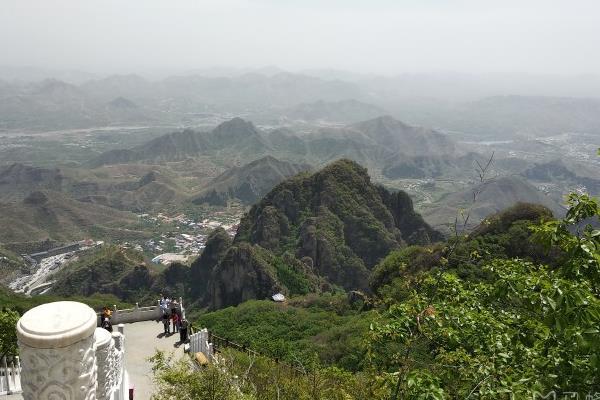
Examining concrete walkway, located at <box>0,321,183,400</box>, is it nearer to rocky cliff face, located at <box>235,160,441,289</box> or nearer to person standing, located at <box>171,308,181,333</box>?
person standing, located at <box>171,308,181,333</box>

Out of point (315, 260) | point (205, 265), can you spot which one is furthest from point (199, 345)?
point (205, 265)

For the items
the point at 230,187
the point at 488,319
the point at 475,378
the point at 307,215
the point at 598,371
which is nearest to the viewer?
the point at 598,371

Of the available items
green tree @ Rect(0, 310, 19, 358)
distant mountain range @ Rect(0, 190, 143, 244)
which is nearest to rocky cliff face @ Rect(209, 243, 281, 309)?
→ green tree @ Rect(0, 310, 19, 358)

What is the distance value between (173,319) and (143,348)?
1.98m

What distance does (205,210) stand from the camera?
174375mm

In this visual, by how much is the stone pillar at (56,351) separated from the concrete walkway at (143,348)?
10.1 meters

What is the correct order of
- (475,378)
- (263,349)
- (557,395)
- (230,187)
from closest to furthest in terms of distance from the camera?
(557,395) < (475,378) < (263,349) < (230,187)

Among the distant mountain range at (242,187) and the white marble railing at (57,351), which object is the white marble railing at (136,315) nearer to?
the white marble railing at (57,351)

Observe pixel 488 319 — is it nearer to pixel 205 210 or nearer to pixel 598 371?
pixel 598 371

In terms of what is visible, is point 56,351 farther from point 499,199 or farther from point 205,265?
point 499,199

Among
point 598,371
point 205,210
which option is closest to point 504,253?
point 598,371

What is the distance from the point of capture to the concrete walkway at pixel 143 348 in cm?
1600

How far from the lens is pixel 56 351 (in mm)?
5680

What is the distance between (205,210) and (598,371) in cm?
17319
